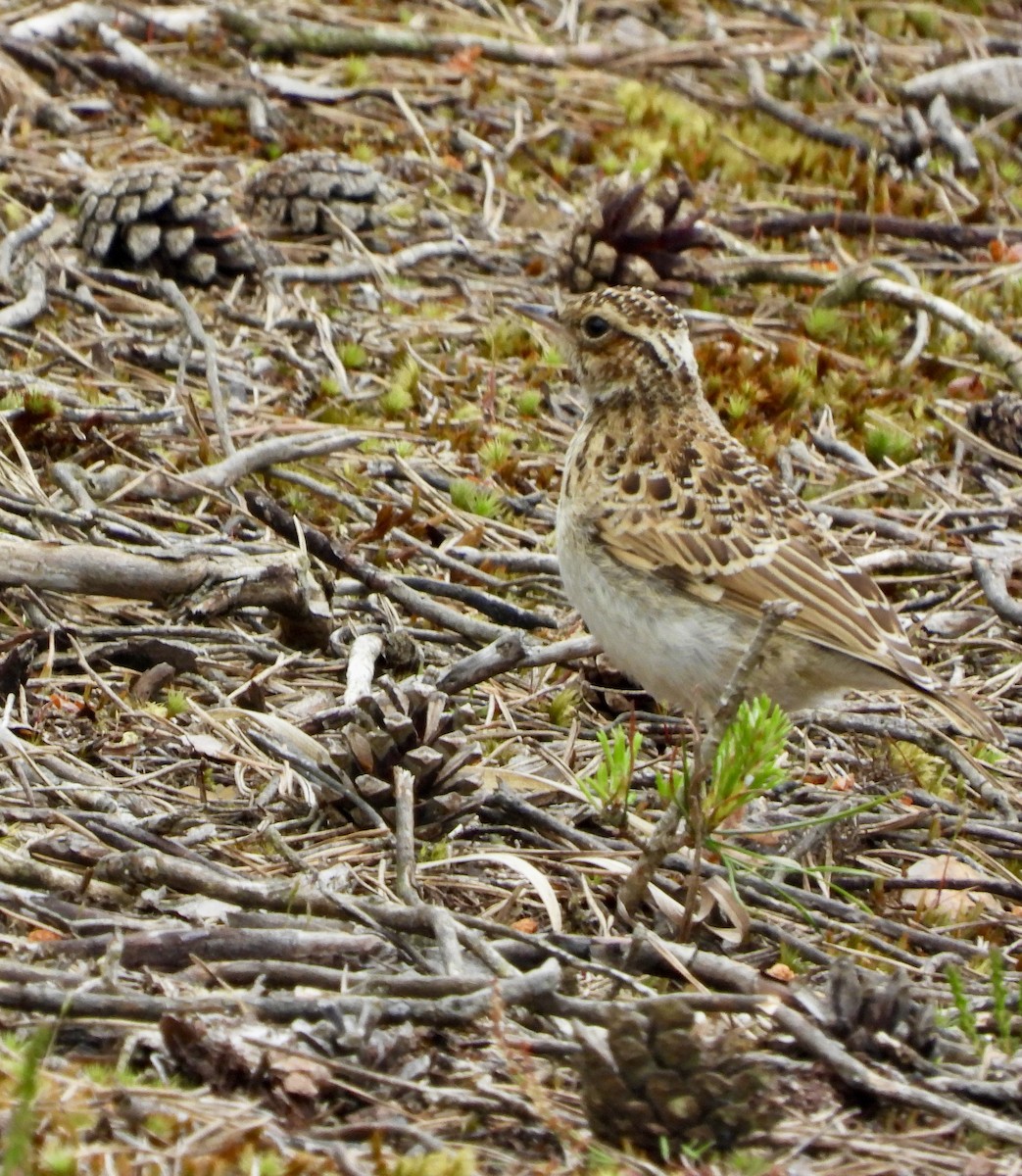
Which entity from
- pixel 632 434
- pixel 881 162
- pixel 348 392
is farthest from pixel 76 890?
pixel 881 162

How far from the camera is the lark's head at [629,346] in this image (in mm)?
6062

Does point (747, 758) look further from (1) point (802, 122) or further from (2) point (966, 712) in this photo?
(1) point (802, 122)

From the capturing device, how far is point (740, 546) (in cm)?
542

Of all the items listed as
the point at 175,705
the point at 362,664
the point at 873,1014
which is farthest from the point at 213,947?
the point at 362,664

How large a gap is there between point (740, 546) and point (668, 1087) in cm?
248

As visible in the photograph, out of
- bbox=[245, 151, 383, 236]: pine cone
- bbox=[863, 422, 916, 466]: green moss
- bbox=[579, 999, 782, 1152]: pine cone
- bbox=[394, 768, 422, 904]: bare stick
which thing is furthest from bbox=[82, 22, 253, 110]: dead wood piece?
bbox=[579, 999, 782, 1152]: pine cone

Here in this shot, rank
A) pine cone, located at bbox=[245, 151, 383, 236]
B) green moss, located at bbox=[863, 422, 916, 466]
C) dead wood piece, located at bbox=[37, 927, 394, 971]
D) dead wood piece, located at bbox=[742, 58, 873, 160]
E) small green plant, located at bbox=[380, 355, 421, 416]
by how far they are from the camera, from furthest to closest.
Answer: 1. dead wood piece, located at bbox=[742, 58, 873, 160]
2. pine cone, located at bbox=[245, 151, 383, 236]
3. green moss, located at bbox=[863, 422, 916, 466]
4. small green plant, located at bbox=[380, 355, 421, 416]
5. dead wood piece, located at bbox=[37, 927, 394, 971]

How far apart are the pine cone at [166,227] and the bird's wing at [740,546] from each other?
101 inches

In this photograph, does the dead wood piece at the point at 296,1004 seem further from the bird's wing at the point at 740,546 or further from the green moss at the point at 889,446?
the green moss at the point at 889,446

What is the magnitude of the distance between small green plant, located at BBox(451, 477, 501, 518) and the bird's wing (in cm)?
84

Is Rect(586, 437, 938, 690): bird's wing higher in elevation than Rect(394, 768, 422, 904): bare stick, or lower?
higher

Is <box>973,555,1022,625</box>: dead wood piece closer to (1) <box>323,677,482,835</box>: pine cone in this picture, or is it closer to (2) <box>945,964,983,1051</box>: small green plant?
(1) <box>323,677,482,835</box>: pine cone

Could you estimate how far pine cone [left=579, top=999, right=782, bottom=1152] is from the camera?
3186 mm

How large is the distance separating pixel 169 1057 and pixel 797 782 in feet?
8.44
